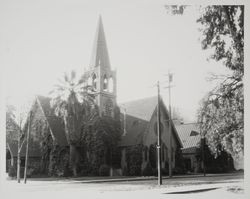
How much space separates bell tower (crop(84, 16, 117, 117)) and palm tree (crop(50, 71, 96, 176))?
0.29 metres

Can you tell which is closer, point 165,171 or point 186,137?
point 165,171

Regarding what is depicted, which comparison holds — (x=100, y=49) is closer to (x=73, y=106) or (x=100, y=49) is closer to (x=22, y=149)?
(x=73, y=106)

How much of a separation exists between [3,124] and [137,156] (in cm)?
766

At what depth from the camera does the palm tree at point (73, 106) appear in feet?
33.2

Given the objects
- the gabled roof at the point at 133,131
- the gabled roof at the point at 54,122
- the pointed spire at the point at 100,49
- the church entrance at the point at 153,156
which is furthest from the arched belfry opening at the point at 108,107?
the church entrance at the point at 153,156

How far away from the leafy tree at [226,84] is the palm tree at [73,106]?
3.23 metres

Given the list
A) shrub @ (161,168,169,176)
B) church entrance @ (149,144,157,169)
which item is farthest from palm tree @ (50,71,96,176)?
shrub @ (161,168,169,176)

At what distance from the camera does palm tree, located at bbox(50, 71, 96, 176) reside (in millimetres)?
10109

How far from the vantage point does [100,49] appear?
10.1m

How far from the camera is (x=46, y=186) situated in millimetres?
9227

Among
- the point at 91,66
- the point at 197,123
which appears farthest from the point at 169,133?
the point at 91,66

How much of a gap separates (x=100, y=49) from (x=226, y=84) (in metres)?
3.53

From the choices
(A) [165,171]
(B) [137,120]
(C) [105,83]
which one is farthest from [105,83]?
(A) [165,171]

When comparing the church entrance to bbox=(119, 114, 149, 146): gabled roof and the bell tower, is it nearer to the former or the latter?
bbox=(119, 114, 149, 146): gabled roof
